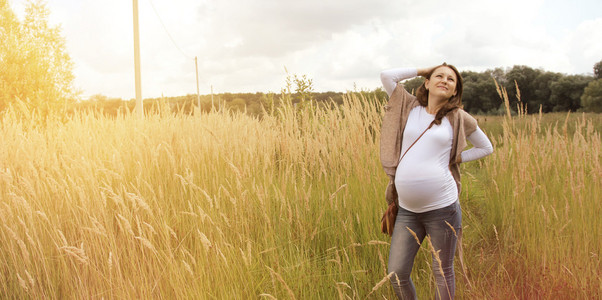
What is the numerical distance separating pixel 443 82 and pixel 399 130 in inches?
15.5

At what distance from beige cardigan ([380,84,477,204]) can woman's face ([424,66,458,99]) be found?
5.2 inches

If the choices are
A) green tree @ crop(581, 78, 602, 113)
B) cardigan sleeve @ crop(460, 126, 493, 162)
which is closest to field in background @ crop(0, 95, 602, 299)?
cardigan sleeve @ crop(460, 126, 493, 162)

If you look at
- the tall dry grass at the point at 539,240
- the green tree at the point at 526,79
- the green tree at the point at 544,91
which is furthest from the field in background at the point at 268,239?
the green tree at the point at 526,79

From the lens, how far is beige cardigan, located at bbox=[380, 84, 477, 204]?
7.94ft

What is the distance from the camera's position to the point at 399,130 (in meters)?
2.50

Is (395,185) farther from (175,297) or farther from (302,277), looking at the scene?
(175,297)

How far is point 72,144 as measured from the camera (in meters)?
4.98

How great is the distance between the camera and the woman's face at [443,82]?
238cm

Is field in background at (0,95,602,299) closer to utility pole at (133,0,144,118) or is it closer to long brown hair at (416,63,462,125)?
long brown hair at (416,63,462,125)

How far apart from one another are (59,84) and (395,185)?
933 centimetres

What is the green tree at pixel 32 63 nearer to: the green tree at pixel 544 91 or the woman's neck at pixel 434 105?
the woman's neck at pixel 434 105

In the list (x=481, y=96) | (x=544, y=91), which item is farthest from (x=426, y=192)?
(x=544, y=91)

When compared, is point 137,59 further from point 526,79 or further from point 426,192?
point 526,79

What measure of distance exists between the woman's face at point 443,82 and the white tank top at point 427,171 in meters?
0.16
